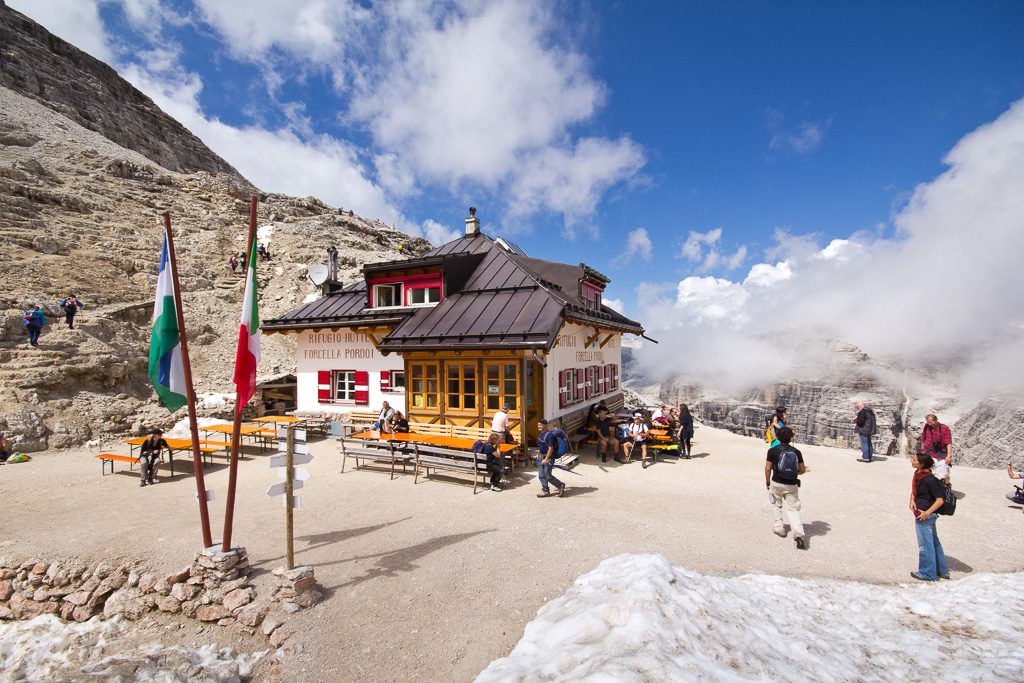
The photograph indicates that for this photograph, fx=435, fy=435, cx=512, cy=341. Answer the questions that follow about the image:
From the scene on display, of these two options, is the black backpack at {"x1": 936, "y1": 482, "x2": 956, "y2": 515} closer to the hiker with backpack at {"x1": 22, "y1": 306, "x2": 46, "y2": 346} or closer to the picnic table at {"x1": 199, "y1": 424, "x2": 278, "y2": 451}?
the picnic table at {"x1": 199, "y1": 424, "x2": 278, "y2": 451}

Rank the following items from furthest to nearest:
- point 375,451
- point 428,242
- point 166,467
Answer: point 428,242 < point 166,467 < point 375,451

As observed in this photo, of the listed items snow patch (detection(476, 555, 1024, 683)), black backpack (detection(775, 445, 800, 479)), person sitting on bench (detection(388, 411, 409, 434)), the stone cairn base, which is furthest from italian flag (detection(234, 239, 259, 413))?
black backpack (detection(775, 445, 800, 479))

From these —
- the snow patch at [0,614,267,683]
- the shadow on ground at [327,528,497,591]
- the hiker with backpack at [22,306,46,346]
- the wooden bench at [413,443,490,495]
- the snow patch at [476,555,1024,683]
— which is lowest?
the snow patch at [0,614,267,683]

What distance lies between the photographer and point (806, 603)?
5348 millimetres

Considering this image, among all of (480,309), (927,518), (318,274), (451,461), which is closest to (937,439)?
(927,518)

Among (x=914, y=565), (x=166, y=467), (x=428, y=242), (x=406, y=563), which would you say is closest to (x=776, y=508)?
(x=914, y=565)

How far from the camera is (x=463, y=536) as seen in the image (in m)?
7.62

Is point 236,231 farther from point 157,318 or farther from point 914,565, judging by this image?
point 914,565

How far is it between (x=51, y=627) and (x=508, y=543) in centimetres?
687

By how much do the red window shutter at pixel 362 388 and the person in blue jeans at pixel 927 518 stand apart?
51.1ft

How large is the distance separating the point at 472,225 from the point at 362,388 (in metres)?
8.65

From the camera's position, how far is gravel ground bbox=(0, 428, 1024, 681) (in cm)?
519

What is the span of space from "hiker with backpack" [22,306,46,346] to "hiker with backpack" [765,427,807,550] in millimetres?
25061

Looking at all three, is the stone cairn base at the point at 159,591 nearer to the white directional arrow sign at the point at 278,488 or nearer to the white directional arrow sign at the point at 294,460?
A: the white directional arrow sign at the point at 278,488
